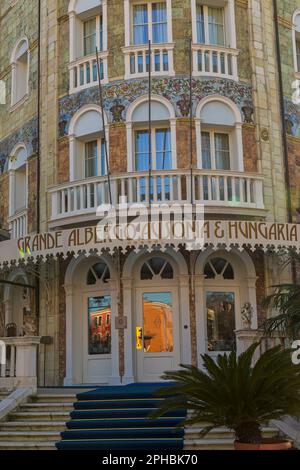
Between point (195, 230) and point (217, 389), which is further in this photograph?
point (195, 230)

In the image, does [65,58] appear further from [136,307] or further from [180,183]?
[136,307]

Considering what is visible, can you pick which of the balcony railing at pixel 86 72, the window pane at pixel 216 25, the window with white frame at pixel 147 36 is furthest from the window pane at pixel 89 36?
Answer: the window pane at pixel 216 25

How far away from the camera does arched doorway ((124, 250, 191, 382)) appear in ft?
55.5

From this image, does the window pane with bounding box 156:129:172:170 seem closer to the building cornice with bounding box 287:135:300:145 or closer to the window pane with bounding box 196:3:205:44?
the window pane with bounding box 196:3:205:44

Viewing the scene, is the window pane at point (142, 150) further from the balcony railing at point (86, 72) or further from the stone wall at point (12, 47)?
the stone wall at point (12, 47)

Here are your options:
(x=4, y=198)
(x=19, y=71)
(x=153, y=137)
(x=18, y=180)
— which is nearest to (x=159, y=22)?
(x=153, y=137)

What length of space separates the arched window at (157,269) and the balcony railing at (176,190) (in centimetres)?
180

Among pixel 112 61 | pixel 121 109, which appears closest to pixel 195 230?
pixel 121 109

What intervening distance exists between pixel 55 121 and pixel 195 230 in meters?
5.91

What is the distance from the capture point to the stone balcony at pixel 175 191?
650 inches

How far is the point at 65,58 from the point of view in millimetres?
19125

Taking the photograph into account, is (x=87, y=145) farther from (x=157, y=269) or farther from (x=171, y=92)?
(x=157, y=269)

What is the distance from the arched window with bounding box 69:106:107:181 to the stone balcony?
105 cm
